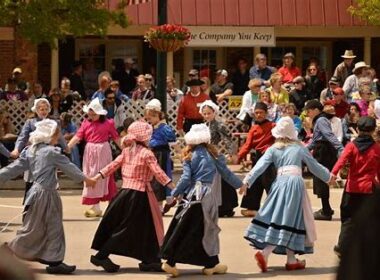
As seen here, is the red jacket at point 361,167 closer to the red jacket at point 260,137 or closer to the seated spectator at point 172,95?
the red jacket at point 260,137

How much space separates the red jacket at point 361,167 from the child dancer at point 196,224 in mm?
1555

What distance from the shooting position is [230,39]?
2591 cm

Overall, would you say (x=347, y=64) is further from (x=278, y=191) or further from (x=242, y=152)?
(x=278, y=191)

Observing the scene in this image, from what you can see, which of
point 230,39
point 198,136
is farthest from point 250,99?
point 198,136

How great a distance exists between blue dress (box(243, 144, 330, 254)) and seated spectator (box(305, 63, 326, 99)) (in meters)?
11.4

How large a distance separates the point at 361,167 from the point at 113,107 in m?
9.26

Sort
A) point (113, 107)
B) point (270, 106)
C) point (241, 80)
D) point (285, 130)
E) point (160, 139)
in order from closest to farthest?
point (285, 130), point (160, 139), point (270, 106), point (113, 107), point (241, 80)

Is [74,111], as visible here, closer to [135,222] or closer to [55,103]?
[55,103]

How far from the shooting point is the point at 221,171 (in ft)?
34.2

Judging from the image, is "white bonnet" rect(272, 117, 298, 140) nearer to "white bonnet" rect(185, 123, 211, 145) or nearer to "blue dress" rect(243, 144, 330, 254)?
"blue dress" rect(243, 144, 330, 254)

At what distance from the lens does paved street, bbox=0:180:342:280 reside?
1019 centimetres

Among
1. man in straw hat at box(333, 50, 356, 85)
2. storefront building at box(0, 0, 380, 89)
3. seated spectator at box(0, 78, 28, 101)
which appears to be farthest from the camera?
storefront building at box(0, 0, 380, 89)

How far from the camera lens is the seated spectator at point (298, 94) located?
20.8 metres

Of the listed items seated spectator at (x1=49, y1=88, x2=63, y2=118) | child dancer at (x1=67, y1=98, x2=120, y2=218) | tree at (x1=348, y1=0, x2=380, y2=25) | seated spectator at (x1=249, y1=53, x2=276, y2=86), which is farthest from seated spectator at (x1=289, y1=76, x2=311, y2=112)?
child dancer at (x1=67, y1=98, x2=120, y2=218)
